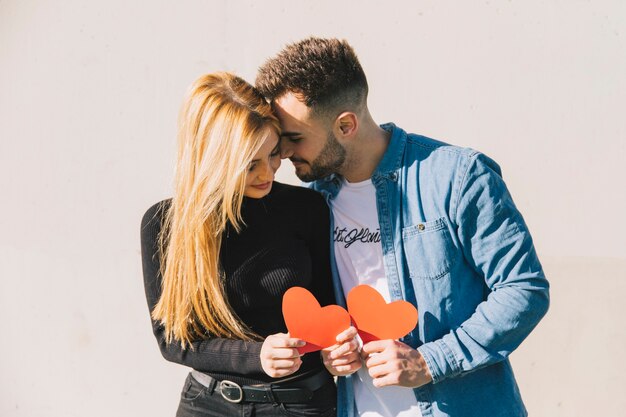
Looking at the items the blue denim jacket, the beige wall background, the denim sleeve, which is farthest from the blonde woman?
the beige wall background

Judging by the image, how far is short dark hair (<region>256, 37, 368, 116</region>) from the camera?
5.82ft

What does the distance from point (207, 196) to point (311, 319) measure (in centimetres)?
42

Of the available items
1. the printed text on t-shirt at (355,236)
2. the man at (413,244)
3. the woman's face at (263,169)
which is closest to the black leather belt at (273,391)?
the man at (413,244)

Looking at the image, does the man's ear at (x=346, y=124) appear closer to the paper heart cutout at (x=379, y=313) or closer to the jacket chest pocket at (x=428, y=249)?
the jacket chest pocket at (x=428, y=249)

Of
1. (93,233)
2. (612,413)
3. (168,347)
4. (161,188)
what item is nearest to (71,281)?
(93,233)

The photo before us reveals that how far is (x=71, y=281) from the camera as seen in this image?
9.02ft

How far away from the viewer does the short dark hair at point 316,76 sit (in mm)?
1772

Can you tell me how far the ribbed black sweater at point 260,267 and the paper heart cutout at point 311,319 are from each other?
15 cm

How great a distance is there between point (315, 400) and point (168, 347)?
0.42 metres

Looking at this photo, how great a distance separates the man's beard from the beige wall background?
68 centimetres

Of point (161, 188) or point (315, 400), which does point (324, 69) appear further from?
point (161, 188)

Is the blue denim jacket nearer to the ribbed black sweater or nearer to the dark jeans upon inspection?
the dark jeans

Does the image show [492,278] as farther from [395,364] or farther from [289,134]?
[289,134]

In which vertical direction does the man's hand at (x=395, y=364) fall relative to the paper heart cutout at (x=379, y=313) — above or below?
below
